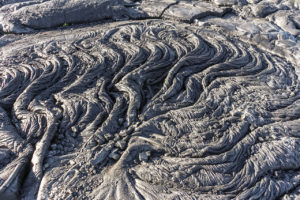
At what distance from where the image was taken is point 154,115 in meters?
4.39

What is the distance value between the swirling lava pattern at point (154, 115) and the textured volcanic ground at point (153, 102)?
0.02 metres

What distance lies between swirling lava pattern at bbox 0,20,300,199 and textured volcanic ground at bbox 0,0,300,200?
2cm

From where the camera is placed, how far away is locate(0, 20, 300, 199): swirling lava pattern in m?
3.51

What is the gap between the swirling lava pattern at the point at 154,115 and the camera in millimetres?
3512

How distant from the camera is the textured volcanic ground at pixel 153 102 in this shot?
3.53 metres

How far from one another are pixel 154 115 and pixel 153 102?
0.29 metres

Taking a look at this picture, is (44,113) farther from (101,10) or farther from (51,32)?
(101,10)

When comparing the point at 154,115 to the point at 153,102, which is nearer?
the point at 154,115

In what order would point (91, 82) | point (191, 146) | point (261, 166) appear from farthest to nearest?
1. point (91, 82)
2. point (191, 146)
3. point (261, 166)

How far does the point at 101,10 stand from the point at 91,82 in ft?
9.81

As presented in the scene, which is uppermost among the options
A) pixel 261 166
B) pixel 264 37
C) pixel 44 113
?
pixel 264 37

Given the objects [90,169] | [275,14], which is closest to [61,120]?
[90,169]

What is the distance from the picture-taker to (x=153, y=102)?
15.0 ft

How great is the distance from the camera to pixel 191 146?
3.83 metres
